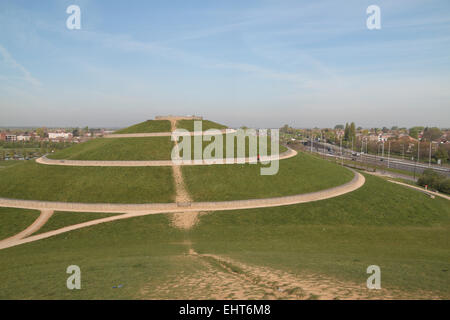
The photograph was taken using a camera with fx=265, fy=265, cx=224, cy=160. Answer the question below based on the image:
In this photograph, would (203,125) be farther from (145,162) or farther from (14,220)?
(14,220)

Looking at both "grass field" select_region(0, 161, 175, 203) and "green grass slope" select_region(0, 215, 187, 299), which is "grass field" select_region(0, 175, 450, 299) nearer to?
"green grass slope" select_region(0, 215, 187, 299)

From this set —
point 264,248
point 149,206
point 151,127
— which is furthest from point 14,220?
point 151,127

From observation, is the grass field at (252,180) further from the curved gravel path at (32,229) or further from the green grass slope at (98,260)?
the curved gravel path at (32,229)

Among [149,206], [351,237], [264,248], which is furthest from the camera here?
[149,206]

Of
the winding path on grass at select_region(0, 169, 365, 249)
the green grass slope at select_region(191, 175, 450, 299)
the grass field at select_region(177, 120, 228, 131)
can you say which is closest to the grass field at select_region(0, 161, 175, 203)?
the winding path on grass at select_region(0, 169, 365, 249)

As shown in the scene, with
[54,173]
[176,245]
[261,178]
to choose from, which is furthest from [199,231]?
[54,173]

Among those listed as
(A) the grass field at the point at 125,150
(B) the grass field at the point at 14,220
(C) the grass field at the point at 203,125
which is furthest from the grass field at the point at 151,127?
(B) the grass field at the point at 14,220

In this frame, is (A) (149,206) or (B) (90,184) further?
(B) (90,184)
